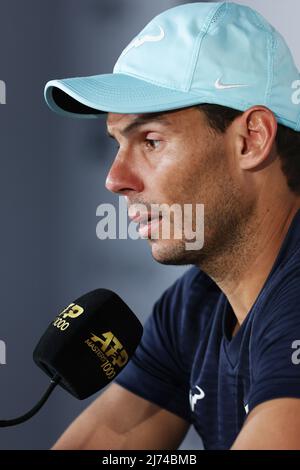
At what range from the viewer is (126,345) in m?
0.89

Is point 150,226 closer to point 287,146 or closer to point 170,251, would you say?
point 170,251

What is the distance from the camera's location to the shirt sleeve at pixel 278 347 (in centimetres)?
75

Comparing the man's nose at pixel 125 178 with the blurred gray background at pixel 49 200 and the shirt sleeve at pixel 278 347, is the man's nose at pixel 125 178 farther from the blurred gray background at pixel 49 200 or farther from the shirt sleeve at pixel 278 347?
the blurred gray background at pixel 49 200

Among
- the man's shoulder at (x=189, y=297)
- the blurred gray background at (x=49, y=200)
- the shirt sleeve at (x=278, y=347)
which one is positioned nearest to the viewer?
the shirt sleeve at (x=278, y=347)

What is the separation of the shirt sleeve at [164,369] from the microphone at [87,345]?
24 cm

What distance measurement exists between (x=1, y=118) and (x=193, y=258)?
29.2 inches

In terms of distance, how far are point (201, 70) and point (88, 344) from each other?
0.34 meters

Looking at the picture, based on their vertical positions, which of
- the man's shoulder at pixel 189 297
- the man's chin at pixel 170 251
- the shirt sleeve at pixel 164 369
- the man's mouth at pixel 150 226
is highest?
the man's mouth at pixel 150 226

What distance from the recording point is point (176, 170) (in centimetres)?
92

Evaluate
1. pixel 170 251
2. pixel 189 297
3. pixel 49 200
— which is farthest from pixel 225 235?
pixel 49 200

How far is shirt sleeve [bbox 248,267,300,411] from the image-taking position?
751 millimetres

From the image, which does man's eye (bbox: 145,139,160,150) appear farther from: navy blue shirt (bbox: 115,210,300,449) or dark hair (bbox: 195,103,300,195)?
navy blue shirt (bbox: 115,210,300,449)

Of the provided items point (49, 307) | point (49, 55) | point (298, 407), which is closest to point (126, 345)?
point (298, 407)

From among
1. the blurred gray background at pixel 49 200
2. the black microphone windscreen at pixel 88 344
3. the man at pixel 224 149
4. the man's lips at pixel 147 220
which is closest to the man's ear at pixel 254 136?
the man at pixel 224 149
